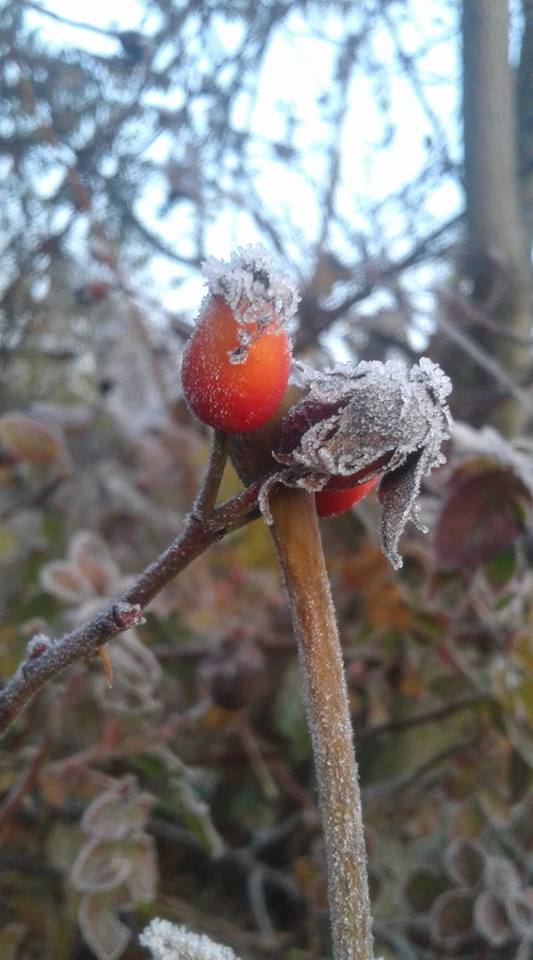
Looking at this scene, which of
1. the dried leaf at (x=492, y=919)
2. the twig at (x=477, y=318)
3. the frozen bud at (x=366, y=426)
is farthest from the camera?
the twig at (x=477, y=318)

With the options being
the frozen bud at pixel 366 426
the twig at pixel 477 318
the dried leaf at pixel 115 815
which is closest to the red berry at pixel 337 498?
the frozen bud at pixel 366 426

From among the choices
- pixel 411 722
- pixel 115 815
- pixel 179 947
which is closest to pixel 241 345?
pixel 179 947

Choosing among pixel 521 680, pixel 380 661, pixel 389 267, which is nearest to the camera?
pixel 521 680

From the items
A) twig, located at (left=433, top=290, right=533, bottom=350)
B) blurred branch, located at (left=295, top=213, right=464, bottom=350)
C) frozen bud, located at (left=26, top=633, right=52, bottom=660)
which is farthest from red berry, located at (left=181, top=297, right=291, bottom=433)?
blurred branch, located at (left=295, top=213, right=464, bottom=350)

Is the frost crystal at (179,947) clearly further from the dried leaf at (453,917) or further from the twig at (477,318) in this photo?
the twig at (477,318)

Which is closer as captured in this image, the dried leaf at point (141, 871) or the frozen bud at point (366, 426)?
the frozen bud at point (366, 426)

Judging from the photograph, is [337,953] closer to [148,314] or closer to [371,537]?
[371,537]

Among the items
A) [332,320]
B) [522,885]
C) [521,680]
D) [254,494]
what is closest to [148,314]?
[332,320]
